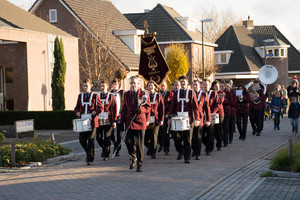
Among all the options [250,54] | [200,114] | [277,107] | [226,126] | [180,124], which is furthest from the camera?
[250,54]

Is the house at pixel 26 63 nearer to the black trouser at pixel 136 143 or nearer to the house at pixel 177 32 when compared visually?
the black trouser at pixel 136 143

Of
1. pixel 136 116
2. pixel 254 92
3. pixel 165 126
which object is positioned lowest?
pixel 165 126

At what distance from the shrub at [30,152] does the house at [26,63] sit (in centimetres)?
1154

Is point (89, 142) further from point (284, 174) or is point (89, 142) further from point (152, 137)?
point (284, 174)

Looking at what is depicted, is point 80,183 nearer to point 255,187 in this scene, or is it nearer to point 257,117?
point 255,187

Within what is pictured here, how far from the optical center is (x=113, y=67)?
35.6 meters

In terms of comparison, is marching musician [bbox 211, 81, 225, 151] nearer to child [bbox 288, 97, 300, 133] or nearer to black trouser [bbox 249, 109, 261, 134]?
black trouser [bbox 249, 109, 261, 134]

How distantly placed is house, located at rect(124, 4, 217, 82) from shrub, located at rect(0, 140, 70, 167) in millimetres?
30639

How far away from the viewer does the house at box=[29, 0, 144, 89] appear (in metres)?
35.4

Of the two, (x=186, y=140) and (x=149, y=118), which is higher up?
(x=149, y=118)

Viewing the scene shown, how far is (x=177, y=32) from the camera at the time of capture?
46.0 metres

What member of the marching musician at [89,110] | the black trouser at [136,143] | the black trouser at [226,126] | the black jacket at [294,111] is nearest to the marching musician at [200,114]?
the black trouser at [136,143]

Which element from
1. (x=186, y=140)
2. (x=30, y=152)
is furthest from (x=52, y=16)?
(x=186, y=140)

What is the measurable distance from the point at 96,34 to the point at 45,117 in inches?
541
